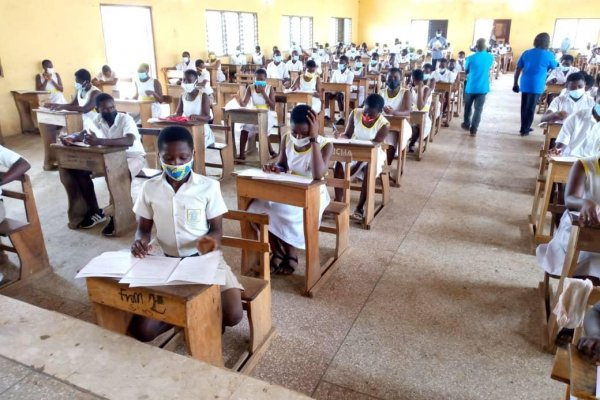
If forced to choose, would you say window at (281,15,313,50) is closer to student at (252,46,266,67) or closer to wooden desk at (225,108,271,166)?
student at (252,46,266,67)

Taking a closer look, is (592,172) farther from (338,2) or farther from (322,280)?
(338,2)

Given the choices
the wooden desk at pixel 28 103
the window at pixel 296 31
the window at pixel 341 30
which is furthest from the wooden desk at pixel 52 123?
the window at pixel 341 30

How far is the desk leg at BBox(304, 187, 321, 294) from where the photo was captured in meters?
2.81

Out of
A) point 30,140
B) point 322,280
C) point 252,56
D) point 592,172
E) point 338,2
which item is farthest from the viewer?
point 338,2

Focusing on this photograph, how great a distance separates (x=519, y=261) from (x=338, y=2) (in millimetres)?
19111

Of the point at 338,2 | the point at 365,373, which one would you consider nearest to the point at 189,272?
the point at 365,373

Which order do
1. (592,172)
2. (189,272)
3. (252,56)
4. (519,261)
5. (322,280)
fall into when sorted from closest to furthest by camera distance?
1. (189,272)
2. (592,172)
3. (322,280)
4. (519,261)
5. (252,56)

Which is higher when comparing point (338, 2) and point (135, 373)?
point (338, 2)

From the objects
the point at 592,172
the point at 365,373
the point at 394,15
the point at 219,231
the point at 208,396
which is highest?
the point at 394,15

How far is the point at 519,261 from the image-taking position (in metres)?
3.41

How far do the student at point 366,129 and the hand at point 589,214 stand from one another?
2.02 m

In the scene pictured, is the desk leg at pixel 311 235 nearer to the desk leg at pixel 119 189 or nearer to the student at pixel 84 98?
the desk leg at pixel 119 189

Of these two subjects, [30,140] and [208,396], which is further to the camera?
[30,140]

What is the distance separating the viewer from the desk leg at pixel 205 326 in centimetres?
169
